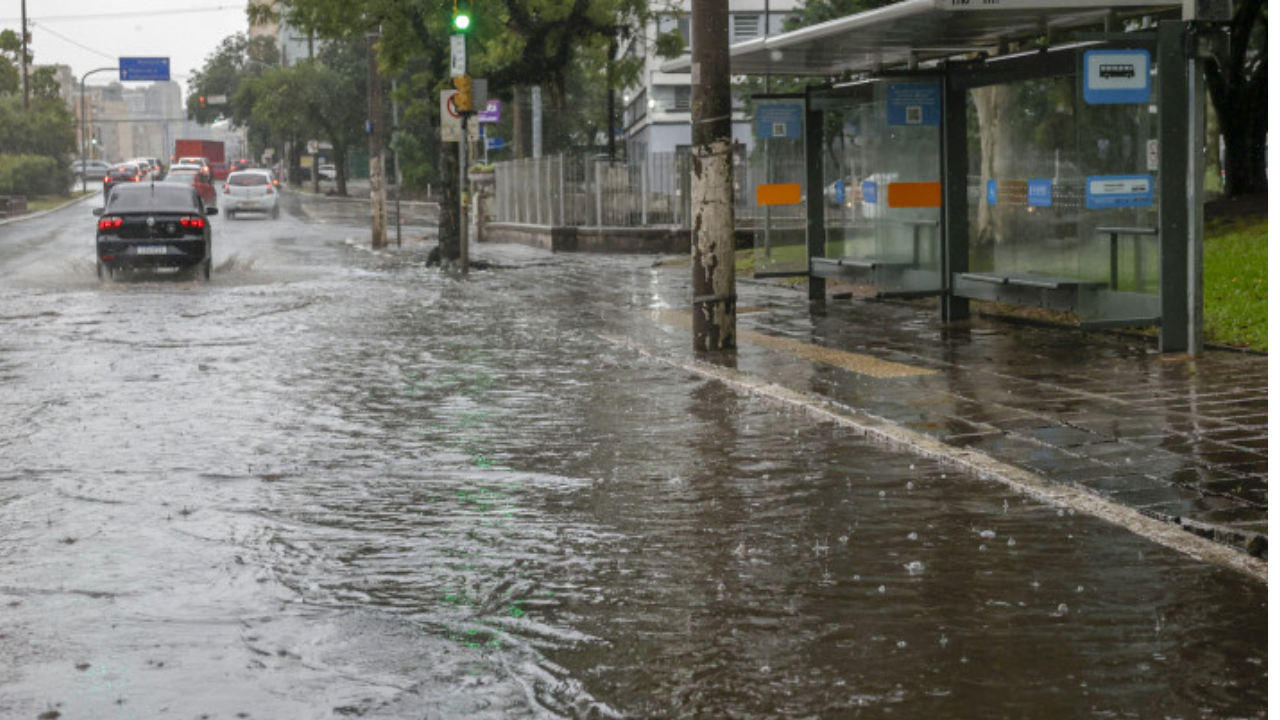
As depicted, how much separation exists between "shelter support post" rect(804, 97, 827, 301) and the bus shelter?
2 cm

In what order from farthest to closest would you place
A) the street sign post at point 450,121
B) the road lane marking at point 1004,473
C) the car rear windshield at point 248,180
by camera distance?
the car rear windshield at point 248,180 → the street sign post at point 450,121 → the road lane marking at point 1004,473

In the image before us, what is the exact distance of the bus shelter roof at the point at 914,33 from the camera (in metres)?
13.8

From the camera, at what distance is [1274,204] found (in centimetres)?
335

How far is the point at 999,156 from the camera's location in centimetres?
1648

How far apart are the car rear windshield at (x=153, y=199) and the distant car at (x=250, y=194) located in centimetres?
2859

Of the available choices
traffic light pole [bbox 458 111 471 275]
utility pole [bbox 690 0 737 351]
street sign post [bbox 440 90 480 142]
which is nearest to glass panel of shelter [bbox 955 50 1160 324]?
utility pole [bbox 690 0 737 351]

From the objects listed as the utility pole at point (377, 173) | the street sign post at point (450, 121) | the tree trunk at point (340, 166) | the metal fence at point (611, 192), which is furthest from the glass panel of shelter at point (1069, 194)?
the tree trunk at point (340, 166)

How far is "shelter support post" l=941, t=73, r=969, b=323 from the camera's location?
16750mm

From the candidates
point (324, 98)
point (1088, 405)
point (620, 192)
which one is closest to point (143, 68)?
point (324, 98)

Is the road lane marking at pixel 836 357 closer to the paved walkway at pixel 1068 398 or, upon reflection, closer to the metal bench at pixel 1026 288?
the paved walkway at pixel 1068 398

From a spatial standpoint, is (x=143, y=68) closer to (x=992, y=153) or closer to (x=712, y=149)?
(x=992, y=153)

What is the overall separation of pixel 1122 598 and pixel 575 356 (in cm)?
910

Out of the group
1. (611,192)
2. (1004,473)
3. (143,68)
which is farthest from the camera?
(143,68)

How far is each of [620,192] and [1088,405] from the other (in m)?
25.9
